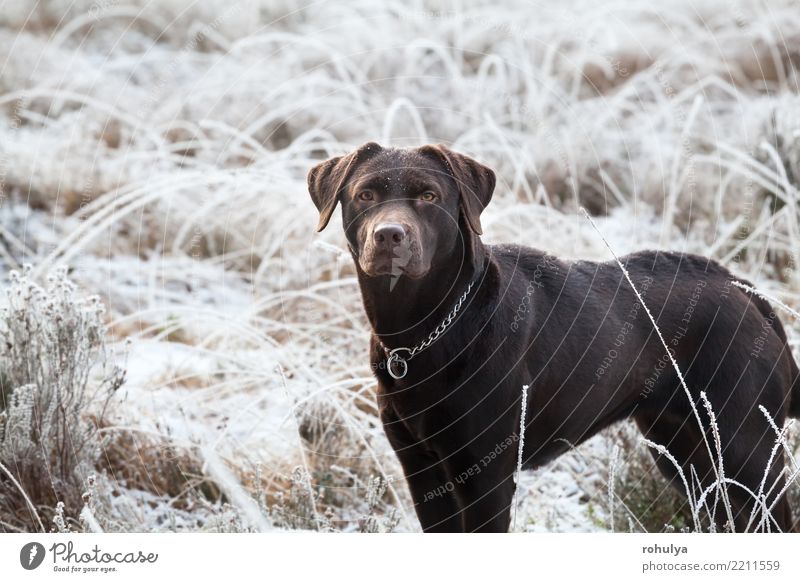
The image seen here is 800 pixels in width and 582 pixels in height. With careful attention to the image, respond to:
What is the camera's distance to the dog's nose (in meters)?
2.84

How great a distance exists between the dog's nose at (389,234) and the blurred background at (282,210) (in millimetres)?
1063

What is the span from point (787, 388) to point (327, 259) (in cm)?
318

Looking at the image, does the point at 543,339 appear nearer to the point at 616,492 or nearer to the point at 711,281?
the point at 711,281

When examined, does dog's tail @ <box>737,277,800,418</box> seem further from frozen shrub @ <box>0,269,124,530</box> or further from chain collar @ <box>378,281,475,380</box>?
frozen shrub @ <box>0,269,124,530</box>

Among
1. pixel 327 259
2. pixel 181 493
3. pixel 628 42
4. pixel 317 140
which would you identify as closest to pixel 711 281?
pixel 181 493

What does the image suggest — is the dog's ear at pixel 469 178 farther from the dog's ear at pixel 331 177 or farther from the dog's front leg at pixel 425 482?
the dog's front leg at pixel 425 482

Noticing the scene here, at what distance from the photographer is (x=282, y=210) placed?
6.13 m

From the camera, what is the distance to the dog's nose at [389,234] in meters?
2.84

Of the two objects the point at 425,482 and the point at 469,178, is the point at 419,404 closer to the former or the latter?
the point at 425,482

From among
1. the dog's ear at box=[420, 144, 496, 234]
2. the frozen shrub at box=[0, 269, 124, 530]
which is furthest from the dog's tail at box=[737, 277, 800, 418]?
the frozen shrub at box=[0, 269, 124, 530]

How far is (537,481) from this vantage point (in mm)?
4230

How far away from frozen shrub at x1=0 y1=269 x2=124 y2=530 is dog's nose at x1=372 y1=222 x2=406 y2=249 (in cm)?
161

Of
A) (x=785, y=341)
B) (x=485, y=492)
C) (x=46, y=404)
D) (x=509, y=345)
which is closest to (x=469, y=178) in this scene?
(x=509, y=345)

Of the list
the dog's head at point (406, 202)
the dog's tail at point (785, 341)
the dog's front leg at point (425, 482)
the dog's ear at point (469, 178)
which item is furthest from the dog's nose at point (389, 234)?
the dog's tail at point (785, 341)
